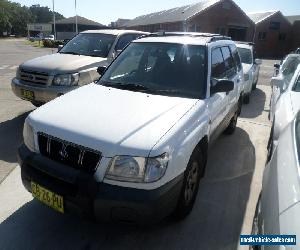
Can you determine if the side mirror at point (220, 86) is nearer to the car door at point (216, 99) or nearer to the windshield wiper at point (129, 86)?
the car door at point (216, 99)

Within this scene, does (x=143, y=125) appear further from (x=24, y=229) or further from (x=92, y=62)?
(x=92, y=62)

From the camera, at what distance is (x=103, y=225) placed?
3336 millimetres

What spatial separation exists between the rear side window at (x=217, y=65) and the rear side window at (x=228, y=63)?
23 cm

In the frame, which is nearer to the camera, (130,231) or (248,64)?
(130,231)

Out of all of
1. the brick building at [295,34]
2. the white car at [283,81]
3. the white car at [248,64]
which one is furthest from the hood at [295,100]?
the brick building at [295,34]

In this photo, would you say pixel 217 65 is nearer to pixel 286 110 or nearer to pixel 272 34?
pixel 286 110

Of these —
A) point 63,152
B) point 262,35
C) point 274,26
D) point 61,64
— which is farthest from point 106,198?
point 274,26

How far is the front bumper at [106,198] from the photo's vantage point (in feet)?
8.66

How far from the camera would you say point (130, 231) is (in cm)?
326

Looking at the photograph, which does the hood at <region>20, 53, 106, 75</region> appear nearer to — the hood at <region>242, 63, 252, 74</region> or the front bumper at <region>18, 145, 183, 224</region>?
the front bumper at <region>18, 145, 183, 224</region>

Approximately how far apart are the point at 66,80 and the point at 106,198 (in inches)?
154

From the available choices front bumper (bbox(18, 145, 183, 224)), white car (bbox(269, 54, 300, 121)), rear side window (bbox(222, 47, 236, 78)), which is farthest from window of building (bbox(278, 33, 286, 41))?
front bumper (bbox(18, 145, 183, 224))

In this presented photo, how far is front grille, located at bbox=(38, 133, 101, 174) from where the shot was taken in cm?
277

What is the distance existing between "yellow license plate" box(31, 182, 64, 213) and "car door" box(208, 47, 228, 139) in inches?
79.6
